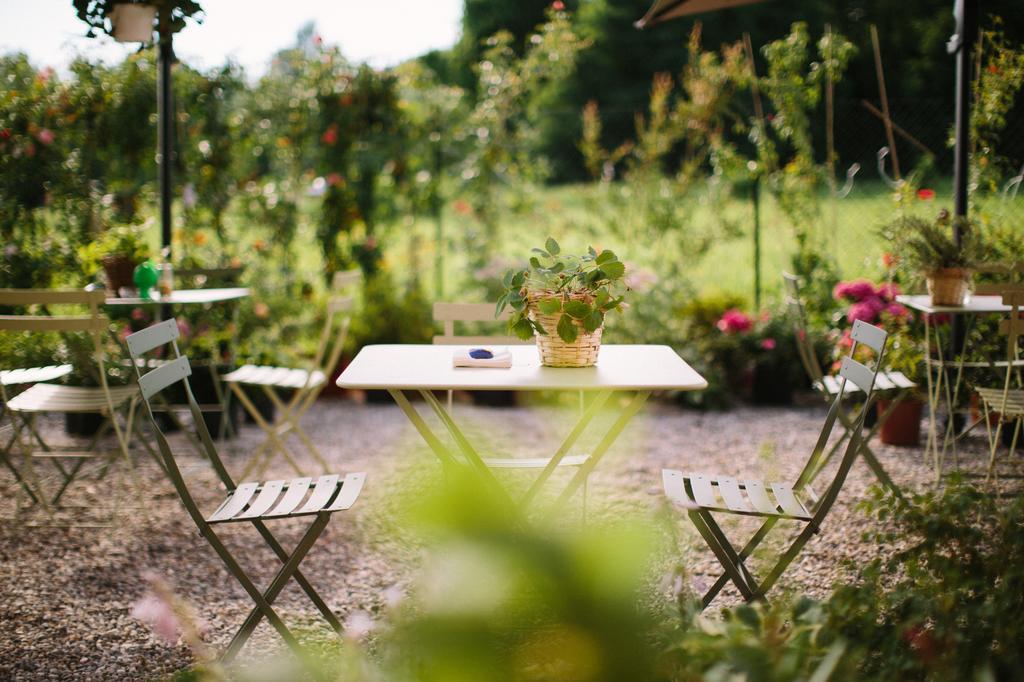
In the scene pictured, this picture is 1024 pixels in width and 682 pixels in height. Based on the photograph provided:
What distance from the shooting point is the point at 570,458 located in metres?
3.58

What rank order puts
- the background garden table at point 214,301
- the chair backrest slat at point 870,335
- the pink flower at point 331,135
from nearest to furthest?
1. the chair backrest slat at point 870,335
2. the background garden table at point 214,301
3. the pink flower at point 331,135

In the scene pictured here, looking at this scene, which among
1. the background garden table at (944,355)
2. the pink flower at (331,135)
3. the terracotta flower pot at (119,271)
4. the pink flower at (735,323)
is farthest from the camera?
the pink flower at (331,135)

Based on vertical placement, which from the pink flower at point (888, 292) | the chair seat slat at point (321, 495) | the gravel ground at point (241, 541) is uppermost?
the pink flower at point (888, 292)

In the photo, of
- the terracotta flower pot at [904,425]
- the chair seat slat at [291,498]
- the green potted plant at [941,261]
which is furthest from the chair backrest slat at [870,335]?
the terracotta flower pot at [904,425]

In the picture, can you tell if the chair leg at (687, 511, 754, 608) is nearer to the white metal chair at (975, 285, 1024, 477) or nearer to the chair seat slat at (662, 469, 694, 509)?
the chair seat slat at (662, 469, 694, 509)

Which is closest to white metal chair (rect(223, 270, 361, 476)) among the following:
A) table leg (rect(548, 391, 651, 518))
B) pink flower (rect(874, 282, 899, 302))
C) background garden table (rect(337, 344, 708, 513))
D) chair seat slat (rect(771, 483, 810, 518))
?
background garden table (rect(337, 344, 708, 513))

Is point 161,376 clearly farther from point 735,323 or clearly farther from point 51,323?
point 735,323

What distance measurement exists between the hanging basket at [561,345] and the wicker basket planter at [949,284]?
2.05 metres

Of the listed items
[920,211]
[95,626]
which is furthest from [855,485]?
[95,626]

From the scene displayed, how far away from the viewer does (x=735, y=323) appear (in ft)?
21.2

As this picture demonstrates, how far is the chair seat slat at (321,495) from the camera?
8.76 ft

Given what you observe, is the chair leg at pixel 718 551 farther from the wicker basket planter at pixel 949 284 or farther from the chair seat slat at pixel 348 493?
the wicker basket planter at pixel 949 284

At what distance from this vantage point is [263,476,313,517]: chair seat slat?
8.77ft

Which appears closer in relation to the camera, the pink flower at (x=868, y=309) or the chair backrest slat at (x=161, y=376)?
the chair backrest slat at (x=161, y=376)
